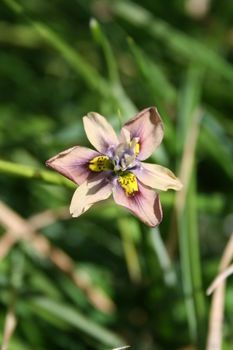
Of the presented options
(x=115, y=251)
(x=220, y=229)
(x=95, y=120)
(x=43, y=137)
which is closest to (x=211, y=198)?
(x=220, y=229)

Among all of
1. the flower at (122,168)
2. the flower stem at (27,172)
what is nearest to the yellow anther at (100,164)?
the flower at (122,168)

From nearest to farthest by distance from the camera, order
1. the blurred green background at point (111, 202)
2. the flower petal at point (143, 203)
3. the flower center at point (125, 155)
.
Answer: the flower petal at point (143, 203) → the flower center at point (125, 155) → the blurred green background at point (111, 202)

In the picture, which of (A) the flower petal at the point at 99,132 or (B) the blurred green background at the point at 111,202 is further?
(B) the blurred green background at the point at 111,202

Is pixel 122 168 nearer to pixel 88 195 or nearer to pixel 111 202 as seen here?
pixel 88 195

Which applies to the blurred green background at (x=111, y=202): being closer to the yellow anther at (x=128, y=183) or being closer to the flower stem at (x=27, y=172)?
the flower stem at (x=27, y=172)

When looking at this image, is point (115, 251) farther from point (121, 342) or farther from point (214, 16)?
point (214, 16)

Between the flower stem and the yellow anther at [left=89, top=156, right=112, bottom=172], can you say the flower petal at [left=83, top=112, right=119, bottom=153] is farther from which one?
the flower stem
